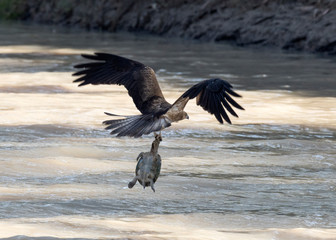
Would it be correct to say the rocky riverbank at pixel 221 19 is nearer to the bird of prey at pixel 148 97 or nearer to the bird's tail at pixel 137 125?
the bird of prey at pixel 148 97

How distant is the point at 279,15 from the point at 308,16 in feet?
3.14

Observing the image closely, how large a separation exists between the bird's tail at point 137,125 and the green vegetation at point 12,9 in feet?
86.3

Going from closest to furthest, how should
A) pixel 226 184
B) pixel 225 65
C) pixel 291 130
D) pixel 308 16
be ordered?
pixel 226 184 < pixel 291 130 < pixel 225 65 < pixel 308 16

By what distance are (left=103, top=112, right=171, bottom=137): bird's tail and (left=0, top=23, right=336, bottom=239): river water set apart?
627 mm

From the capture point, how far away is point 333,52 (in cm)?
1627

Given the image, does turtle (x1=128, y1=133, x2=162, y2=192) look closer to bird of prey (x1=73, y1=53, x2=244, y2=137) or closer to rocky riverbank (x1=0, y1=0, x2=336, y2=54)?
bird of prey (x1=73, y1=53, x2=244, y2=137)

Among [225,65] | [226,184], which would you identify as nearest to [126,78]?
[226,184]

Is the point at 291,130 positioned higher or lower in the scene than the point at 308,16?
lower

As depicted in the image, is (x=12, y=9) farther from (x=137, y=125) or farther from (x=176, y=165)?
(x=137, y=125)

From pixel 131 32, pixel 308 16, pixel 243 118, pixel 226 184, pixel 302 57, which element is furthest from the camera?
pixel 131 32

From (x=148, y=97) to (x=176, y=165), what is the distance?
65.5 inches

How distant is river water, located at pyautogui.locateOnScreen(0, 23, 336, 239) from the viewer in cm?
499

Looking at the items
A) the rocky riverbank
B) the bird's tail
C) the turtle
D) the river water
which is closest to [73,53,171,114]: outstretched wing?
the turtle

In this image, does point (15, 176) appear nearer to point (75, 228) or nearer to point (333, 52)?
point (75, 228)
